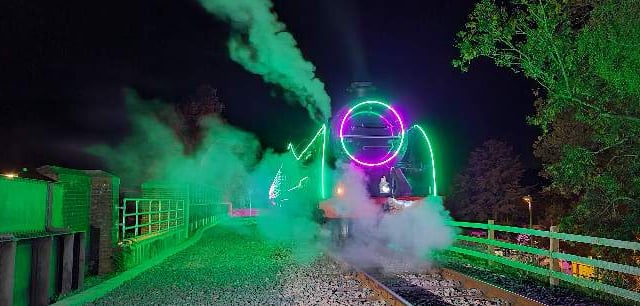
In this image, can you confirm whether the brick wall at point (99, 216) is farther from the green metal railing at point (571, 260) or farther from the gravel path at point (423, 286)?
the green metal railing at point (571, 260)

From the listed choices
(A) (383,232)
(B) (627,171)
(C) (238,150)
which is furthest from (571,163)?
(C) (238,150)

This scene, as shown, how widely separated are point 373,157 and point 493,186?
45.3m

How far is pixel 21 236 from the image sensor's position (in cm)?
811

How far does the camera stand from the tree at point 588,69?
36.2 ft

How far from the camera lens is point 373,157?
17328 millimetres

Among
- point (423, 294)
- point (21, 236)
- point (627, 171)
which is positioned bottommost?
point (423, 294)

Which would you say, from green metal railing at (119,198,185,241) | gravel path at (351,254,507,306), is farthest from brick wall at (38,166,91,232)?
gravel path at (351,254,507,306)

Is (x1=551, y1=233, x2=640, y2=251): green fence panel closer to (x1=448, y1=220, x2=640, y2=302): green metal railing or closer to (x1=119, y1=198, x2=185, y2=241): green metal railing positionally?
(x1=448, y1=220, x2=640, y2=302): green metal railing

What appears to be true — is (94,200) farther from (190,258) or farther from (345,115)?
(345,115)

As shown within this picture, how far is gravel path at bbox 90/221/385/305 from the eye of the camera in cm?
918

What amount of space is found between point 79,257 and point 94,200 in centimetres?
222

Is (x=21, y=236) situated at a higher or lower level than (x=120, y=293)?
higher

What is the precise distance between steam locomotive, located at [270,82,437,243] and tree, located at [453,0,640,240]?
4.26 metres

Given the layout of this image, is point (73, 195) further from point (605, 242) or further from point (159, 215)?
point (605, 242)
